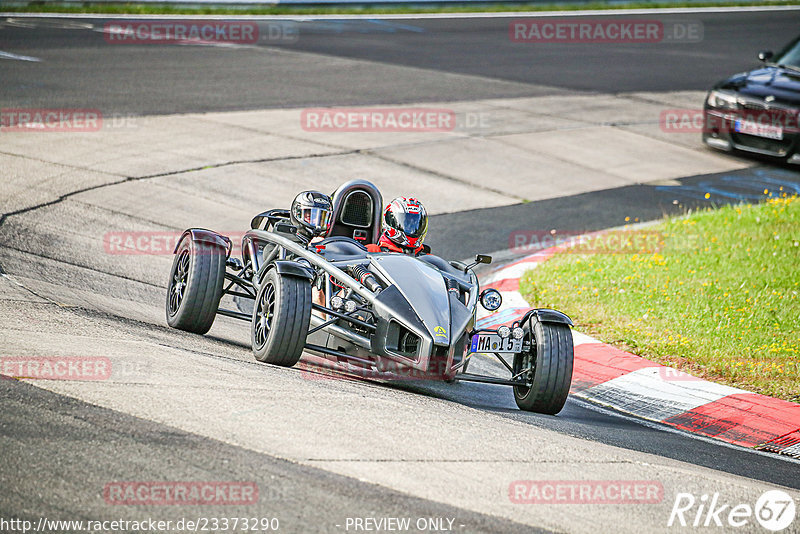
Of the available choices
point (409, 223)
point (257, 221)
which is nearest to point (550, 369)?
point (409, 223)

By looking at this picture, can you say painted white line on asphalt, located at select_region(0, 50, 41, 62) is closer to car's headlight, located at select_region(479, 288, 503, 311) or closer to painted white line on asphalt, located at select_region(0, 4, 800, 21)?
painted white line on asphalt, located at select_region(0, 4, 800, 21)

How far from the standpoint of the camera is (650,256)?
425 inches

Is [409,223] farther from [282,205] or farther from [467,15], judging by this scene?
[467,15]

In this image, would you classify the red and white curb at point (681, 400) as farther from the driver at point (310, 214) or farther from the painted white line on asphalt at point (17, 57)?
the painted white line on asphalt at point (17, 57)

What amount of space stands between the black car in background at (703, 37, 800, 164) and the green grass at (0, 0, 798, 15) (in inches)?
527

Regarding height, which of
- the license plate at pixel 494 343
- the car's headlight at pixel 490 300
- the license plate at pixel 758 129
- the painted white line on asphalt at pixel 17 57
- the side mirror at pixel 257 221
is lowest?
the license plate at pixel 494 343

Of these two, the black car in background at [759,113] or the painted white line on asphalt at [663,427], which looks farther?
the black car in background at [759,113]

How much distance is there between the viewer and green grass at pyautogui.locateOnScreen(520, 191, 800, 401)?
809 cm

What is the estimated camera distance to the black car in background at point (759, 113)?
615 inches

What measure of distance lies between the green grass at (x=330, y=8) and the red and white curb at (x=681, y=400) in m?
19.1

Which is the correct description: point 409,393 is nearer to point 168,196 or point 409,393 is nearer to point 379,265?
point 379,265

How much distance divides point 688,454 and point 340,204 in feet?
12.1

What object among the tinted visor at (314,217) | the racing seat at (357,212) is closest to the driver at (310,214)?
the tinted visor at (314,217)

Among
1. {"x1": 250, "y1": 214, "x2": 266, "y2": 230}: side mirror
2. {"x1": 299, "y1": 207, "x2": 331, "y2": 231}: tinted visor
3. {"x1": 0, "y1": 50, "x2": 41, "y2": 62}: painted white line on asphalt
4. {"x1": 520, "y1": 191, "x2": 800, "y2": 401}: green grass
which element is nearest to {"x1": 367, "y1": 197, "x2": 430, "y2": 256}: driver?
{"x1": 299, "y1": 207, "x2": 331, "y2": 231}: tinted visor
